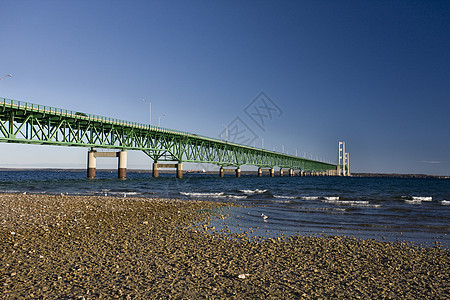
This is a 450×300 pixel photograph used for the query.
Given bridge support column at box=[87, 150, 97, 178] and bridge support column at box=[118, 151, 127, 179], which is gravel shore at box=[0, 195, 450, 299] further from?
bridge support column at box=[87, 150, 97, 178]

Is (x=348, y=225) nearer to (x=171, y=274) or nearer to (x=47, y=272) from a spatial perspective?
(x=171, y=274)

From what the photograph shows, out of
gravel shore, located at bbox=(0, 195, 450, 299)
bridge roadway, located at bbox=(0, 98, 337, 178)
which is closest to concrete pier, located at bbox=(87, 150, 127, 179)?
bridge roadway, located at bbox=(0, 98, 337, 178)

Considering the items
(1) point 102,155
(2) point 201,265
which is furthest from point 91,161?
(2) point 201,265

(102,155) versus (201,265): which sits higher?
(102,155)

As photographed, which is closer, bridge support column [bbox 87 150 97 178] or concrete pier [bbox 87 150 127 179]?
bridge support column [bbox 87 150 97 178]

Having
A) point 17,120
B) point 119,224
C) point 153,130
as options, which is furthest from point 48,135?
point 119,224

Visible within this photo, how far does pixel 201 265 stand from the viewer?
8.15m

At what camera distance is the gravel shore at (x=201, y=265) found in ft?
21.1

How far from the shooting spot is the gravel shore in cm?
645

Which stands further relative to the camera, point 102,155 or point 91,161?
point 102,155

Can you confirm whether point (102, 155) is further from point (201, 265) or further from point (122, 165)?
point (201, 265)

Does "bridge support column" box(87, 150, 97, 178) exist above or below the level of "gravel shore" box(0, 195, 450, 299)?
above

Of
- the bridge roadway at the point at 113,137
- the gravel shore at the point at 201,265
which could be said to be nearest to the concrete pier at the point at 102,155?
the bridge roadway at the point at 113,137

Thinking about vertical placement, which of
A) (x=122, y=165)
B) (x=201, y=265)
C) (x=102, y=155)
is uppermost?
(x=102, y=155)
